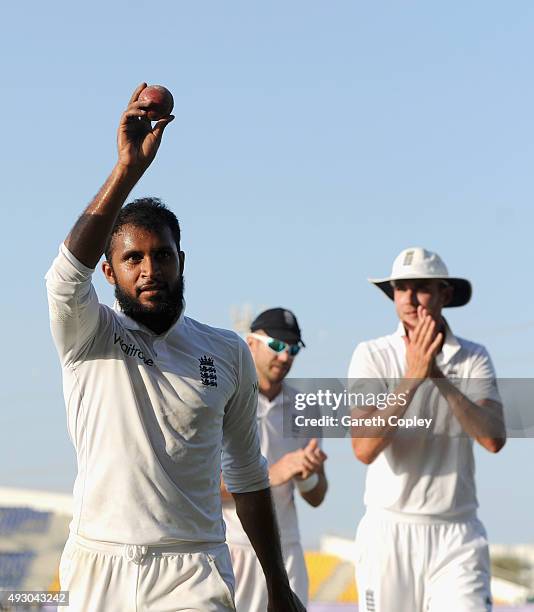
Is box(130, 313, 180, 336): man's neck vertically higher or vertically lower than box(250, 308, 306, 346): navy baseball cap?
lower

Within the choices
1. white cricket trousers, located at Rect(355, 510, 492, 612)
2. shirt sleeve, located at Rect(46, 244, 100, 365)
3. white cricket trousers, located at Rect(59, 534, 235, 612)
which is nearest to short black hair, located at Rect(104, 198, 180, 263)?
shirt sleeve, located at Rect(46, 244, 100, 365)

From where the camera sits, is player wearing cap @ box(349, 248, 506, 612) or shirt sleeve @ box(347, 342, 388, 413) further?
shirt sleeve @ box(347, 342, 388, 413)

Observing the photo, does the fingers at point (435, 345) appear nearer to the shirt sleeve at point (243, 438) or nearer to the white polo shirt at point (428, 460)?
the white polo shirt at point (428, 460)

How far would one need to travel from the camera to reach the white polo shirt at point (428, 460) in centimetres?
884

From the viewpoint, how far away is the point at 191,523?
16.1 ft

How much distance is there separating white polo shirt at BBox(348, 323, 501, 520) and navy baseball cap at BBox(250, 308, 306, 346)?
76cm

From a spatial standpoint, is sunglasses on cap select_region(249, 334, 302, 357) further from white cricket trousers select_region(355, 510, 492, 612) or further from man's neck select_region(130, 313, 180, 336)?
man's neck select_region(130, 313, 180, 336)

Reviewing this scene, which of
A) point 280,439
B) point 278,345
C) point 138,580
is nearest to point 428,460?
point 280,439

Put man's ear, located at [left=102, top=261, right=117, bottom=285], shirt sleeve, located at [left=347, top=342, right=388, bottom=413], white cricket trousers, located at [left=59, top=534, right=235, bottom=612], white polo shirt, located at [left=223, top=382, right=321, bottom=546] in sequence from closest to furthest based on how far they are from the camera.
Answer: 1. white cricket trousers, located at [left=59, top=534, right=235, bottom=612]
2. man's ear, located at [left=102, top=261, right=117, bottom=285]
3. shirt sleeve, located at [left=347, top=342, right=388, bottom=413]
4. white polo shirt, located at [left=223, top=382, right=321, bottom=546]

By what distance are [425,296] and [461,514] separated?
4.84 feet

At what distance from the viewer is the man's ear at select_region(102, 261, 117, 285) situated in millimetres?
5258

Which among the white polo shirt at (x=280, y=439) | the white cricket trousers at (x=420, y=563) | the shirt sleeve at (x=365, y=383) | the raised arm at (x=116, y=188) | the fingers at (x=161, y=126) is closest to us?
the raised arm at (x=116, y=188)

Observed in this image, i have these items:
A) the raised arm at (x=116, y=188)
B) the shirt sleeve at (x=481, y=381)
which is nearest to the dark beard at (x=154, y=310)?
the raised arm at (x=116, y=188)

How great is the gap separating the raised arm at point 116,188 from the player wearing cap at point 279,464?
4707mm
